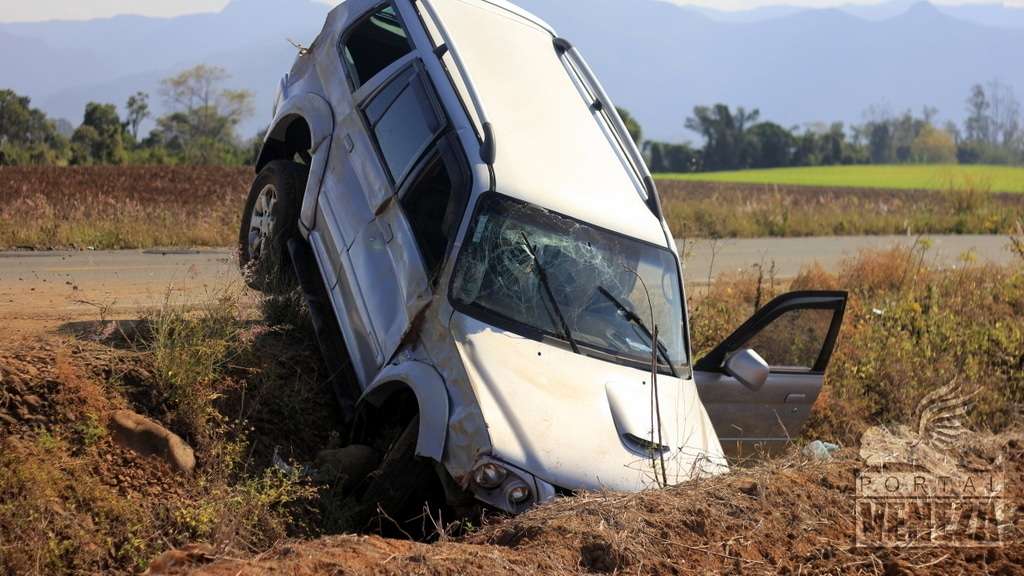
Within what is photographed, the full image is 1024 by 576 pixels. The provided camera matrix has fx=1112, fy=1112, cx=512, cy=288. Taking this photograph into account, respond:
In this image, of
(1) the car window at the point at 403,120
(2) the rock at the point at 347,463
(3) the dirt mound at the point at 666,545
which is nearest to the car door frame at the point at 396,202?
(1) the car window at the point at 403,120

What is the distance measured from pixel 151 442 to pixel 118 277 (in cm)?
483

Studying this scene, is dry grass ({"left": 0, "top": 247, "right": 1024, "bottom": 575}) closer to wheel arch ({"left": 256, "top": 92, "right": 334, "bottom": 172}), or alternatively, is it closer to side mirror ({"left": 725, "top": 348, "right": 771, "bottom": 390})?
side mirror ({"left": 725, "top": 348, "right": 771, "bottom": 390})

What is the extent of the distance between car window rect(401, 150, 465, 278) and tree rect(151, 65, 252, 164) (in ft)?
188

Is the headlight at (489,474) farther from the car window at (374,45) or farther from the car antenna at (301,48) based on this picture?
the car antenna at (301,48)

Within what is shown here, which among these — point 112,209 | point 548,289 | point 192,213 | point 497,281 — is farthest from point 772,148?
point 497,281

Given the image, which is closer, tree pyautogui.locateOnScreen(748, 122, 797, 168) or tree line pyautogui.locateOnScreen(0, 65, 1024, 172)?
tree line pyautogui.locateOnScreen(0, 65, 1024, 172)

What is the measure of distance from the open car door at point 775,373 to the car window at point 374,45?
120 inches

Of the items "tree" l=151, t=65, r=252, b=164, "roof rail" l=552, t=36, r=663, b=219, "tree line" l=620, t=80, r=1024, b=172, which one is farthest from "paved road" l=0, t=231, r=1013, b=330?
"tree" l=151, t=65, r=252, b=164

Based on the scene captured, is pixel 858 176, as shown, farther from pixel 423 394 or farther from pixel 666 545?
pixel 666 545

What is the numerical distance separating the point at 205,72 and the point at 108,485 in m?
84.1

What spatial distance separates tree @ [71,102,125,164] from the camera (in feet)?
121

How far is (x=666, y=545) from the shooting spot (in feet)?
16.6

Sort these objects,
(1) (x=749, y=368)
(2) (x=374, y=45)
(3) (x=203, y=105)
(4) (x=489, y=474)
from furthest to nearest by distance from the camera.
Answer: (3) (x=203, y=105) < (2) (x=374, y=45) < (1) (x=749, y=368) < (4) (x=489, y=474)

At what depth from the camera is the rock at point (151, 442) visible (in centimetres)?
593
